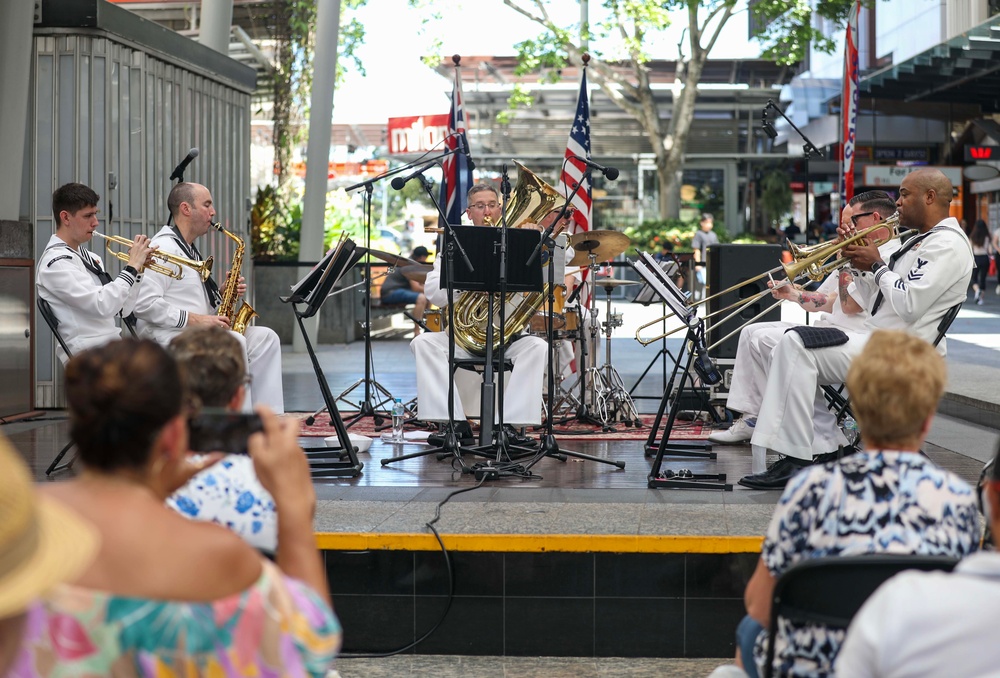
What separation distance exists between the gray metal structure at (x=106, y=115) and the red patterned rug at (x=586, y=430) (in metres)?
2.11

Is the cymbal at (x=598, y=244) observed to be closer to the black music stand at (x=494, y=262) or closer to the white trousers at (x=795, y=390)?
the black music stand at (x=494, y=262)

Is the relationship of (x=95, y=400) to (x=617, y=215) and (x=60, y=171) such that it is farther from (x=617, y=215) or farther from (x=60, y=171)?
(x=617, y=215)

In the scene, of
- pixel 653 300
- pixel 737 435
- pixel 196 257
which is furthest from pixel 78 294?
pixel 653 300

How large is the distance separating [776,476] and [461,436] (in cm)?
223

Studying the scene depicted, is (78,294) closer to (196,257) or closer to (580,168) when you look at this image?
(196,257)

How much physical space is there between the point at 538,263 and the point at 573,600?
7.11 feet

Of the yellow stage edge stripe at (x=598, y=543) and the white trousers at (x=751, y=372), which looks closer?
the yellow stage edge stripe at (x=598, y=543)

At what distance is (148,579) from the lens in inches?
70.6

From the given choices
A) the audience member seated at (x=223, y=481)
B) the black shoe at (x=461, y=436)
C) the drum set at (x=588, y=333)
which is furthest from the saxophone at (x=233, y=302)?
the audience member seated at (x=223, y=481)

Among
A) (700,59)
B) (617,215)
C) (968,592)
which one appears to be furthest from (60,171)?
(617,215)

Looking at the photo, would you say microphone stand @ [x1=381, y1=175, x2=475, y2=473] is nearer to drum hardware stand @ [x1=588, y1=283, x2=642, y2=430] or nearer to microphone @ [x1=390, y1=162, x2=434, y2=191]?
microphone @ [x1=390, y1=162, x2=434, y2=191]

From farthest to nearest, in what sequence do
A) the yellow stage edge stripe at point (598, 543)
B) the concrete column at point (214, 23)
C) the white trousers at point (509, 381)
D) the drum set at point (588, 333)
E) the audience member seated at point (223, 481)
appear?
the concrete column at point (214, 23) → the drum set at point (588, 333) → the white trousers at point (509, 381) → the yellow stage edge stripe at point (598, 543) → the audience member seated at point (223, 481)

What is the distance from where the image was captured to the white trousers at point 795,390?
5348mm

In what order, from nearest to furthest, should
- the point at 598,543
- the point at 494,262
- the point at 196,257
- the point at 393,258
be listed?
1. the point at 598,543
2. the point at 494,262
3. the point at 196,257
4. the point at 393,258
